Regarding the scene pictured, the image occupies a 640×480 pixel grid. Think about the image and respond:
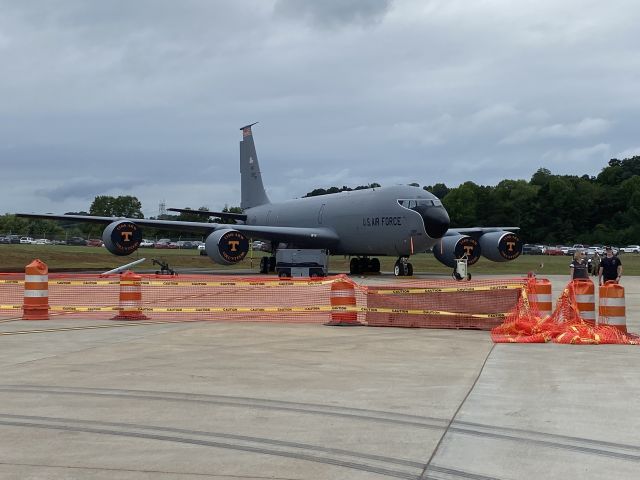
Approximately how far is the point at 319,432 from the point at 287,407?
1.04m

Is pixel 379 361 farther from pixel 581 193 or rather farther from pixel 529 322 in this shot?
pixel 581 193

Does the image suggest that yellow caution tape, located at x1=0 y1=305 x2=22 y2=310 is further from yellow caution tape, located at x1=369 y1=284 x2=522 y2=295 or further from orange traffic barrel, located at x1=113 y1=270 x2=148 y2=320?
yellow caution tape, located at x1=369 y1=284 x2=522 y2=295

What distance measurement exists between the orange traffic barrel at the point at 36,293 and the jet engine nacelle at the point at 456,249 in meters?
24.5

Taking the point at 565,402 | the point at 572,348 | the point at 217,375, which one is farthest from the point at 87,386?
the point at 572,348

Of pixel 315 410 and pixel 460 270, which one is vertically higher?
pixel 460 270

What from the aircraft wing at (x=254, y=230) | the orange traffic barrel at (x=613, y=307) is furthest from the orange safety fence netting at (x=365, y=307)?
the aircraft wing at (x=254, y=230)

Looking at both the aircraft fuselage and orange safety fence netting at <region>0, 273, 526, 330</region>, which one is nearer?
orange safety fence netting at <region>0, 273, 526, 330</region>

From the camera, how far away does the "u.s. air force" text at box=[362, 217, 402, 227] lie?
34.5 metres

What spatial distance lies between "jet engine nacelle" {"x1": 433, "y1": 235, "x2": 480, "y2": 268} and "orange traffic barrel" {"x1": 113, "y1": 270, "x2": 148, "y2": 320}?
77.0 feet

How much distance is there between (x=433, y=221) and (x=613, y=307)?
20.6m

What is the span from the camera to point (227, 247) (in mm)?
34562

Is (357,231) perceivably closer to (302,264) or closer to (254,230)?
(254,230)

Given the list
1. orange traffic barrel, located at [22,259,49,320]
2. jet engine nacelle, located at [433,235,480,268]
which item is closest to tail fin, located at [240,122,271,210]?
jet engine nacelle, located at [433,235,480,268]

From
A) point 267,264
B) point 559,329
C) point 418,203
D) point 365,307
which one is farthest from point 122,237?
point 559,329
